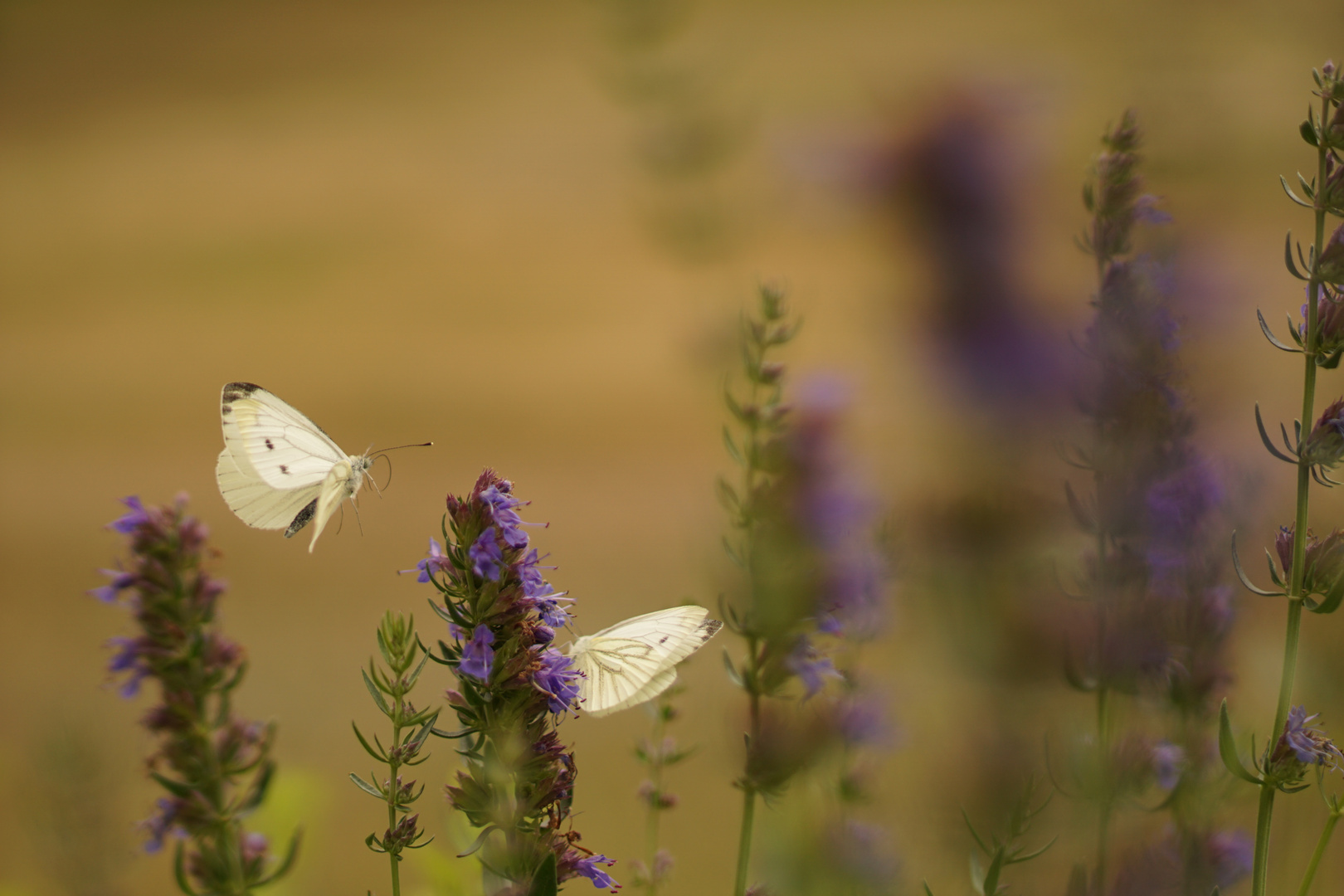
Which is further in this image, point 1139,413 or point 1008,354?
point 1139,413

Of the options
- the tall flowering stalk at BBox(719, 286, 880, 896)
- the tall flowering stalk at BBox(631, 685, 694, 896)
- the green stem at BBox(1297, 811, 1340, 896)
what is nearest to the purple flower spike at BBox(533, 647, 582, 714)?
the tall flowering stalk at BBox(719, 286, 880, 896)

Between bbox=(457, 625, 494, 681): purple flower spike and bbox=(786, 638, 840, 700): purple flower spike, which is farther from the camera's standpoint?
bbox=(786, 638, 840, 700): purple flower spike

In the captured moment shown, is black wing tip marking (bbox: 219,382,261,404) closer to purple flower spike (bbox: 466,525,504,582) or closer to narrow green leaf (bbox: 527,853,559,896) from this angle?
purple flower spike (bbox: 466,525,504,582)

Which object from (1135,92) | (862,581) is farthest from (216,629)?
(1135,92)

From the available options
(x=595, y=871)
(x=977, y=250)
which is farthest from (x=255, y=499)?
(x=977, y=250)

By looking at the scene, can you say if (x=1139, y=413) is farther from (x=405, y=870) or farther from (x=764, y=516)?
(x=405, y=870)

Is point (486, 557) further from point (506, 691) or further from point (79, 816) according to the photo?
point (79, 816)
